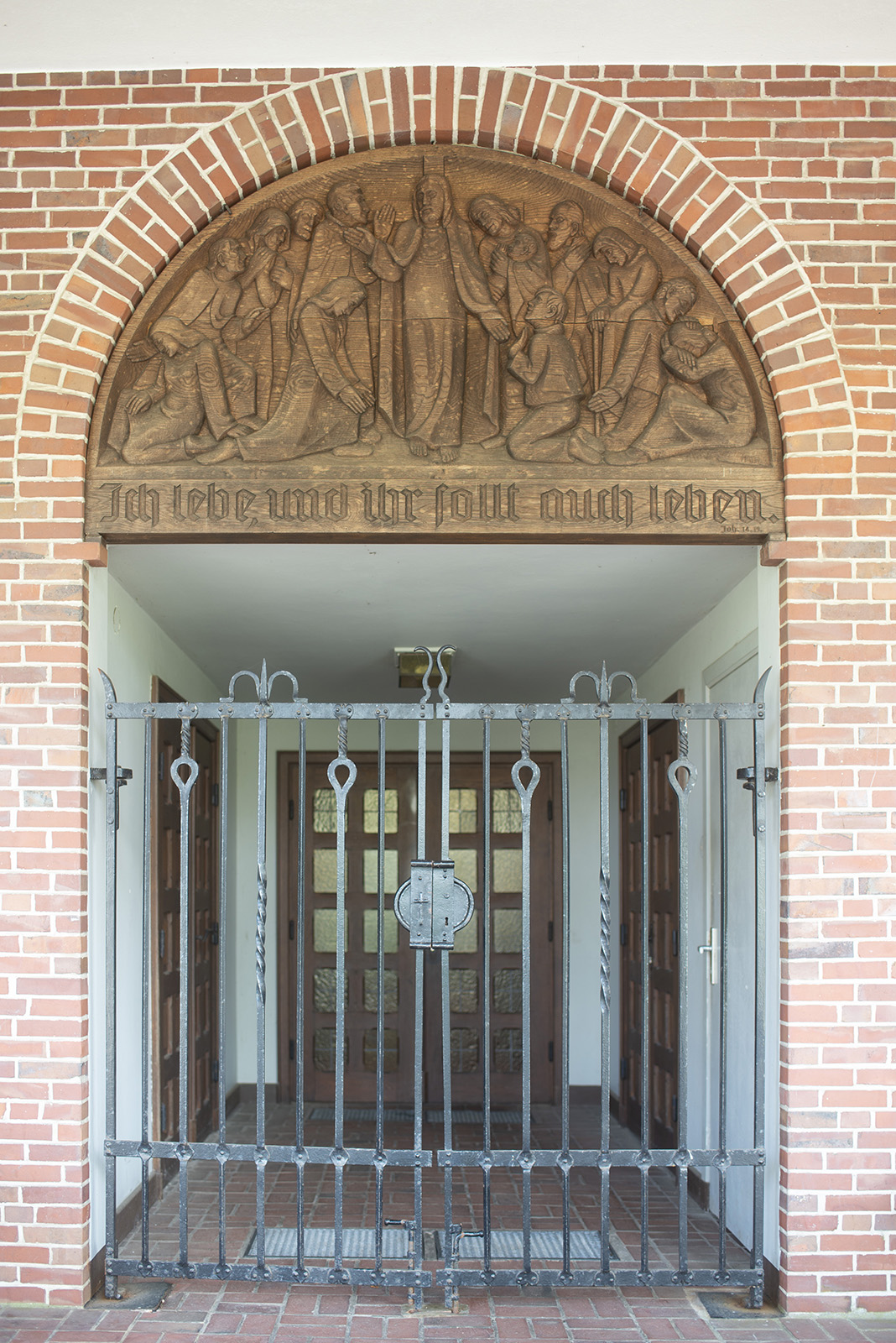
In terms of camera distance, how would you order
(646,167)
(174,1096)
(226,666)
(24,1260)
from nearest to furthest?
A: (24,1260) < (646,167) < (174,1096) < (226,666)

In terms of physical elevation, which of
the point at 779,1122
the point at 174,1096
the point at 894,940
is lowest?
the point at 174,1096

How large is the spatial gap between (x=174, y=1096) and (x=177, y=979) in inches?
21.4

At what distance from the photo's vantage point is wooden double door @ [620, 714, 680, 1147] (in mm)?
5715

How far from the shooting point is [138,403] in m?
3.88

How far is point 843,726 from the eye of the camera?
12.1 feet

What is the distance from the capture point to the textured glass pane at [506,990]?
25.5 ft

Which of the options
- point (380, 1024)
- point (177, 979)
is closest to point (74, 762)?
point (380, 1024)

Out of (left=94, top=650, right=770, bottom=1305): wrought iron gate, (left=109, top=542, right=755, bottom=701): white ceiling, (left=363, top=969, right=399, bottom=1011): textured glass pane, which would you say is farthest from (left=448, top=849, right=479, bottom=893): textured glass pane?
(left=94, top=650, right=770, bottom=1305): wrought iron gate

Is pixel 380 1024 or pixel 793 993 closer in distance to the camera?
pixel 793 993

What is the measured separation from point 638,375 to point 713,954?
2.50 metres

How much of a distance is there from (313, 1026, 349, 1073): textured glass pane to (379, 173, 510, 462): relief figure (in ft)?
16.8

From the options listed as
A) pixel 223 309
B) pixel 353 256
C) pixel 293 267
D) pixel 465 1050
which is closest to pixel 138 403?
pixel 223 309

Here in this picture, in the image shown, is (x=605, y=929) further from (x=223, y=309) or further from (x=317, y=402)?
(x=223, y=309)

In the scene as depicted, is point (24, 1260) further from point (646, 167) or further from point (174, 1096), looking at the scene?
point (646, 167)
